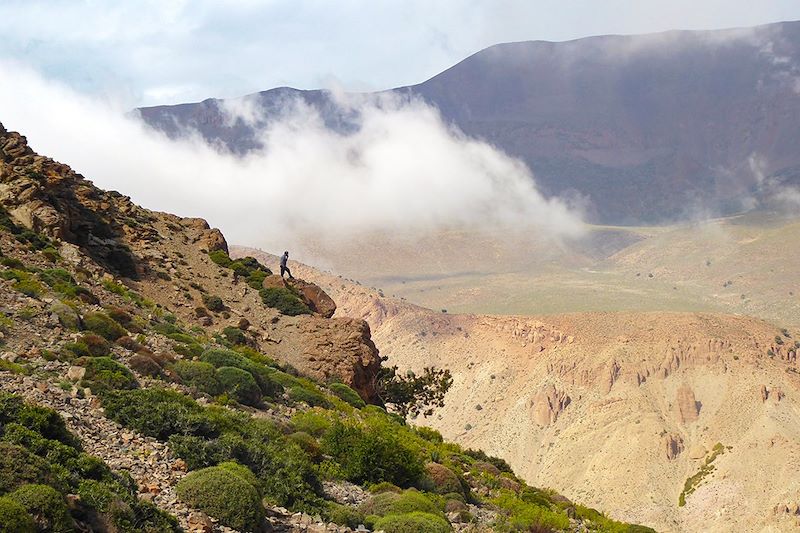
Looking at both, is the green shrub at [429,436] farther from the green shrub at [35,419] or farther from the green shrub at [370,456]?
the green shrub at [35,419]

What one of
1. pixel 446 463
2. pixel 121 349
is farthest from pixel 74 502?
pixel 446 463

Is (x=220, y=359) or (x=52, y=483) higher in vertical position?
(x=52, y=483)

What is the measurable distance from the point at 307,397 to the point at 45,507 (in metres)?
15.1

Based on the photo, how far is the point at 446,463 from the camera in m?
23.5

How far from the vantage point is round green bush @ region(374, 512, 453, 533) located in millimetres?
13562

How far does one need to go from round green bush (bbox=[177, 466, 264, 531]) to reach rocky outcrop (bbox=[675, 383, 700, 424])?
8500cm

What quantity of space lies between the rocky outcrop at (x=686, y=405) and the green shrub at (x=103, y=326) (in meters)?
78.3

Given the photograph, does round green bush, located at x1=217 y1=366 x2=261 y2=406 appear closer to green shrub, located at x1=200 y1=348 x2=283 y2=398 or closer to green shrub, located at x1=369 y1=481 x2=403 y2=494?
green shrub, located at x1=200 y1=348 x2=283 y2=398

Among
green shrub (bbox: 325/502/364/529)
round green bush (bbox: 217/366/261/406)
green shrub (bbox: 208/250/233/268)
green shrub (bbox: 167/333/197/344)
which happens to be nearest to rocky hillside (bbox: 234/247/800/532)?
green shrub (bbox: 208/250/233/268)

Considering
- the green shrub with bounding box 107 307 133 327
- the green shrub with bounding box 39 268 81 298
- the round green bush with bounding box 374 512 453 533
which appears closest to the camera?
the round green bush with bounding box 374 512 453 533

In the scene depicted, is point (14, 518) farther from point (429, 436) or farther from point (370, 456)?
point (429, 436)

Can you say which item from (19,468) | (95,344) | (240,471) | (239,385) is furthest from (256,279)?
(19,468)

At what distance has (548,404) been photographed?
9538cm

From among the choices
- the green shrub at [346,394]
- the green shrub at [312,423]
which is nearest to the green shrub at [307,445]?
the green shrub at [312,423]
